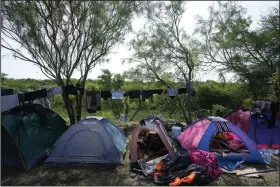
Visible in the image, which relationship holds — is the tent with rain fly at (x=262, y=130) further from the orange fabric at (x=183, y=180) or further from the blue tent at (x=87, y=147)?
the blue tent at (x=87, y=147)

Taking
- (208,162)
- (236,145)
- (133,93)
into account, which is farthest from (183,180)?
(133,93)

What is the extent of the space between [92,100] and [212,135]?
389 cm

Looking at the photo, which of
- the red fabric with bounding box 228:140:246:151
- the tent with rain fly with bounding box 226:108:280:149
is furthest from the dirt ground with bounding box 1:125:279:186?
the tent with rain fly with bounding box 226:108:280:149

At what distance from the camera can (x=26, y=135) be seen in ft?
19.1

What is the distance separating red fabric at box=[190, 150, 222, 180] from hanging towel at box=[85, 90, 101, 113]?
12.2ft

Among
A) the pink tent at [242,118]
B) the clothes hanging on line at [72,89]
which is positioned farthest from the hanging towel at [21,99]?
the pink tent at [242,118]

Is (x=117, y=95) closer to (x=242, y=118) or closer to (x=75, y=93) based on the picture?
(x=75, y=93)

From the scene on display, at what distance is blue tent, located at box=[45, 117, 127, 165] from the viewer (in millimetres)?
5863

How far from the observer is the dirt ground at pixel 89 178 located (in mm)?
4844

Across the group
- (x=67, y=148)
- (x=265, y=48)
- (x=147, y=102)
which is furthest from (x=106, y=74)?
(x=67, y=148)

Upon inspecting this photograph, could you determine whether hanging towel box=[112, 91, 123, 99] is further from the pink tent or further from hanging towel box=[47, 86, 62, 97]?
the pink tent

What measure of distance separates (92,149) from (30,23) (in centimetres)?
458

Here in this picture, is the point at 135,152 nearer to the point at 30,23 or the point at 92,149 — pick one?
the point at 92,149

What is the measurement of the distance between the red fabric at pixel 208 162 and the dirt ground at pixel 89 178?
0.13 m
